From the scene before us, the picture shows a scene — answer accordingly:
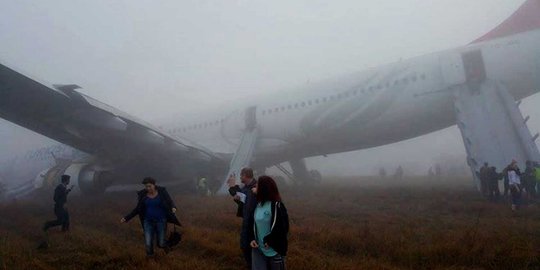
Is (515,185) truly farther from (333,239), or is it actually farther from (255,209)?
(255,209)

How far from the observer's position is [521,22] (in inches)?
571

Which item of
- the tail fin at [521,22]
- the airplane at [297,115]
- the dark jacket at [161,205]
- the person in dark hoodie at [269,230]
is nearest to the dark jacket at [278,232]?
the person in dark hoodie at [269,230]

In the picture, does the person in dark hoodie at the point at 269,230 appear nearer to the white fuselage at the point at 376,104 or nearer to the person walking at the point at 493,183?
the person walking at the point at 493,183

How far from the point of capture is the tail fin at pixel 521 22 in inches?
562

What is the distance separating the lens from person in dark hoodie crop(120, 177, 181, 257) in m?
→ 6.75

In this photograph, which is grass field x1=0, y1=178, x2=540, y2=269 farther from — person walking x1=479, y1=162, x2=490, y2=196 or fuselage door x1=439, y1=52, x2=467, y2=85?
fuselage door x1=439, y1=52, x2=467, y2=85

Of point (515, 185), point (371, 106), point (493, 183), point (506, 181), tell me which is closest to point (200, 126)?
point (371, 106)

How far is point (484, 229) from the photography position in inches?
327

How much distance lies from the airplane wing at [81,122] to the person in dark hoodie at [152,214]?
7870mm

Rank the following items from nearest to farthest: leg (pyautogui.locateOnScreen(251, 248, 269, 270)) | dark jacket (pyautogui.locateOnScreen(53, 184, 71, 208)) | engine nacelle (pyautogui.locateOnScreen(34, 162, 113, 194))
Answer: leg (pyautogui.locateOnScreen(251, 248, 269, 270)) < dark jacket (pyautogui.locateOnScreen(53, 184, 71, 208)) < engine nacelle (pyautogui.locateOnScreen(34, 162, 113, 194))

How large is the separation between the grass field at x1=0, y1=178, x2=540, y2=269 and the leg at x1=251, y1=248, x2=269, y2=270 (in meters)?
A: 1.77

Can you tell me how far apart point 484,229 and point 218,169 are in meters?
13.0

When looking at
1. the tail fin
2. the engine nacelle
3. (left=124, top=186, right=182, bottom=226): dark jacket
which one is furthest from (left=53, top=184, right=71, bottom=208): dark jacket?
the tail fin

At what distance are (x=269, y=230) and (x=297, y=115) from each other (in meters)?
13.7
